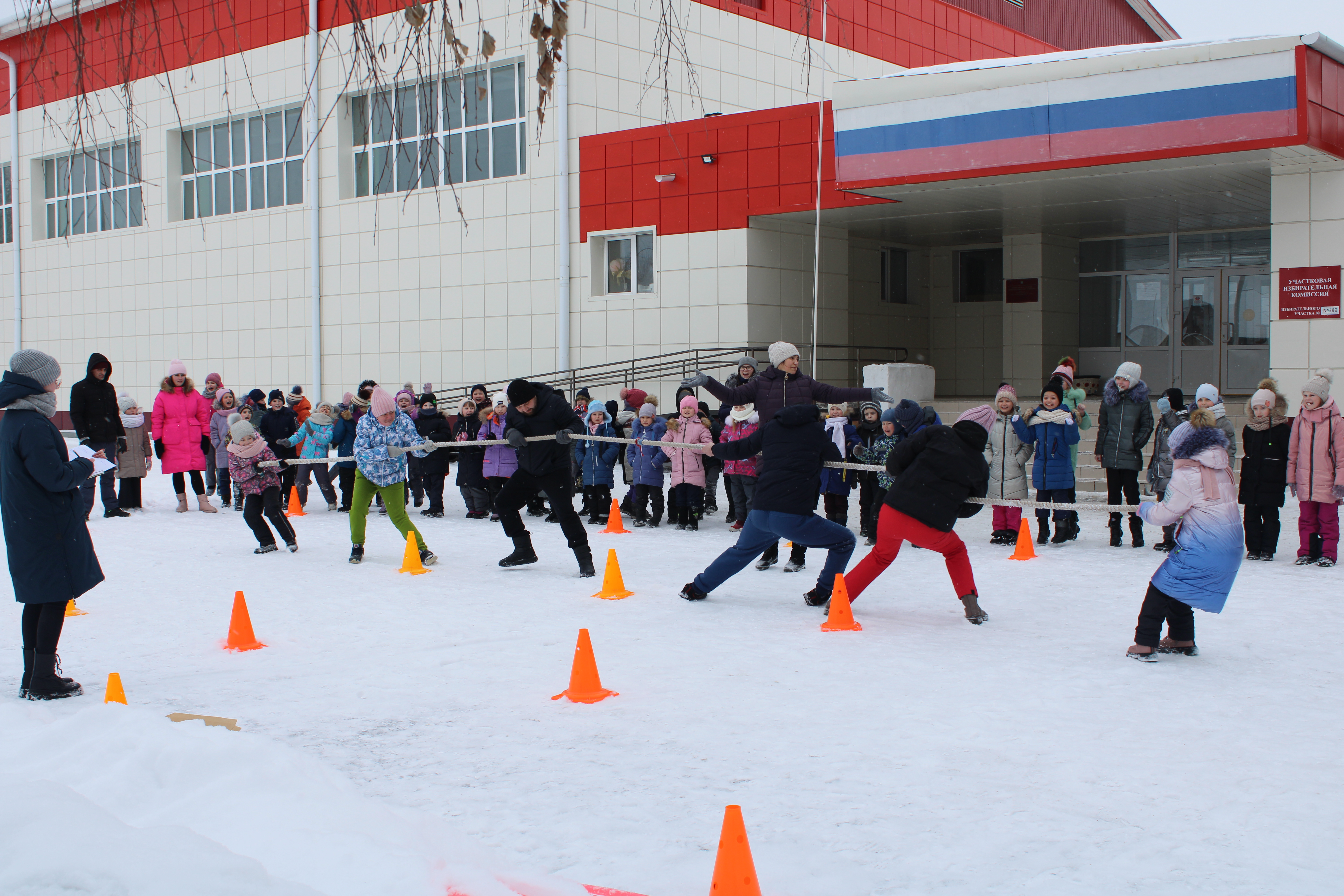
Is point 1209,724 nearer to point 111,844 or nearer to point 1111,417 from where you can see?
point 111,844

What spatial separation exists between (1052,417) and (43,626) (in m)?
8.72

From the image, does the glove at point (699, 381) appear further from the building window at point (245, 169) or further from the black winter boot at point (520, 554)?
the building window at point (245, 169)

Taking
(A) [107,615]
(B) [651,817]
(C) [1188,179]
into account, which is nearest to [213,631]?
(A) [107,615]

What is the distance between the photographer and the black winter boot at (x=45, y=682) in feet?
18.0

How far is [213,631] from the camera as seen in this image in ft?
23.4

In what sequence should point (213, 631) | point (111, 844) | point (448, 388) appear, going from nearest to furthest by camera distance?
point (111, 844) < point (213, 631) < point (448, 388)

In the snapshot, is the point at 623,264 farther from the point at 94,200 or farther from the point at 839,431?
the point at 94,200

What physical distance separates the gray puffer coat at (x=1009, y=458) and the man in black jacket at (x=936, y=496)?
374cm

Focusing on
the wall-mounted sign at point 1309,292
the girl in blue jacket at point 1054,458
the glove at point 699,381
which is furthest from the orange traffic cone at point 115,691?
the wall-mounted sign at point 1309,292

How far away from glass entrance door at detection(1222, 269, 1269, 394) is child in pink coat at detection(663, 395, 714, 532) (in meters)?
12.1

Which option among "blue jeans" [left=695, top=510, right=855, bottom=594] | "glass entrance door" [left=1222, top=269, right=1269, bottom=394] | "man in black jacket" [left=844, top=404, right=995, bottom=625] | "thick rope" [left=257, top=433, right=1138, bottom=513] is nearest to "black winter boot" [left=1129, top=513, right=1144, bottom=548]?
"thick rope" [left=257, top=433, right=1138, bottom=513]

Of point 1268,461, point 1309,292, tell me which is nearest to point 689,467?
point 1268,461

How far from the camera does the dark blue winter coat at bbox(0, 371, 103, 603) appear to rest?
5418 millimetres

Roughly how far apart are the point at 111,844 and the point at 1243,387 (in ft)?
66.9
